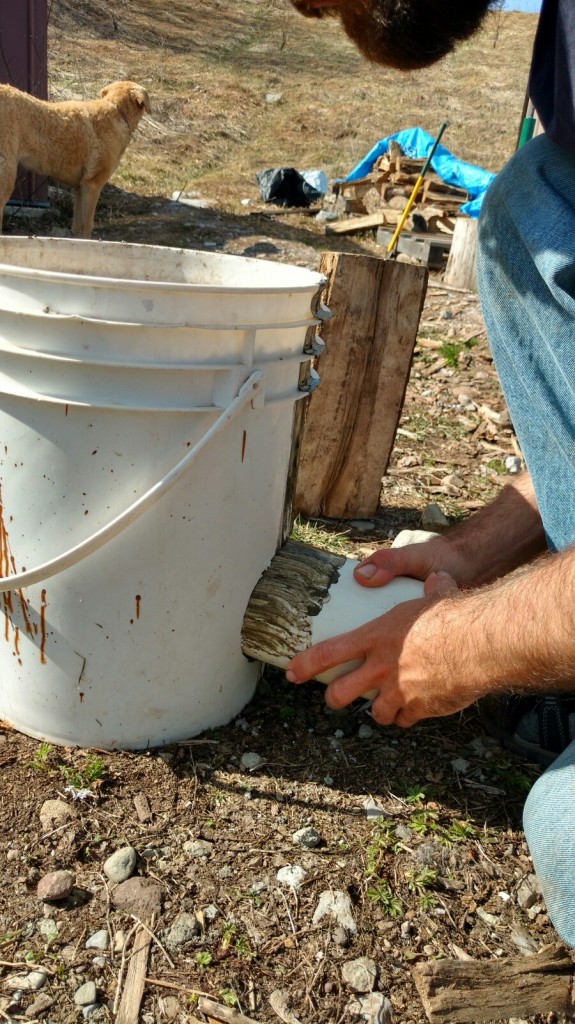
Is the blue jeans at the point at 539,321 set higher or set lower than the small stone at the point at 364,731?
higher

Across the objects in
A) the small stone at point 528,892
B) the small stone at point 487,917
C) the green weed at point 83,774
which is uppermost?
the green weed at point 83,774

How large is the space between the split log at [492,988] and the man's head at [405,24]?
1694mm

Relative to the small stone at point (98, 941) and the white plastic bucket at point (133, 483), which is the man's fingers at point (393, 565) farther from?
the small stone at point (98, 941)

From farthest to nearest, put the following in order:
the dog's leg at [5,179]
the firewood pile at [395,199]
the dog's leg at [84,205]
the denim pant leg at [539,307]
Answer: the firewood pile at [395,199] → the dog's leg at [84,205] → the dog's leg at [5,179] → the denim pant leg at [539,307]

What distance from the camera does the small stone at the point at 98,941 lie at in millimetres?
1351

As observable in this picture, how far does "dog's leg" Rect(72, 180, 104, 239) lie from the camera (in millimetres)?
7078

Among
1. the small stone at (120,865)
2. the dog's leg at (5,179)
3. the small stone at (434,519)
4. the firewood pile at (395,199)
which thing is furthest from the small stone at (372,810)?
the firewood pile at (395,199)

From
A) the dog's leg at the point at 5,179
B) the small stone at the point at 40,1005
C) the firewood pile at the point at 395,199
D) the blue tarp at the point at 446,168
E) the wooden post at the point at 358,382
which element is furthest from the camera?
the blue tarp at the point at 446,168

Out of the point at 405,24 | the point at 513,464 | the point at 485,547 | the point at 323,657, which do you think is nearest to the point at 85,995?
the point at 323,657

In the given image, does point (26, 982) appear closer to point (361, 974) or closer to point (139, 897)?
point (139, 897)

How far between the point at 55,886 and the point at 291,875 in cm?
44

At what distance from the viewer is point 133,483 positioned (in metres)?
1.51

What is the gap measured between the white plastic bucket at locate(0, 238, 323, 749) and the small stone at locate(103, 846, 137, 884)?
0.28 meters

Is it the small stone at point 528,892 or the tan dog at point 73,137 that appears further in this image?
the tan dog at point 73,137
